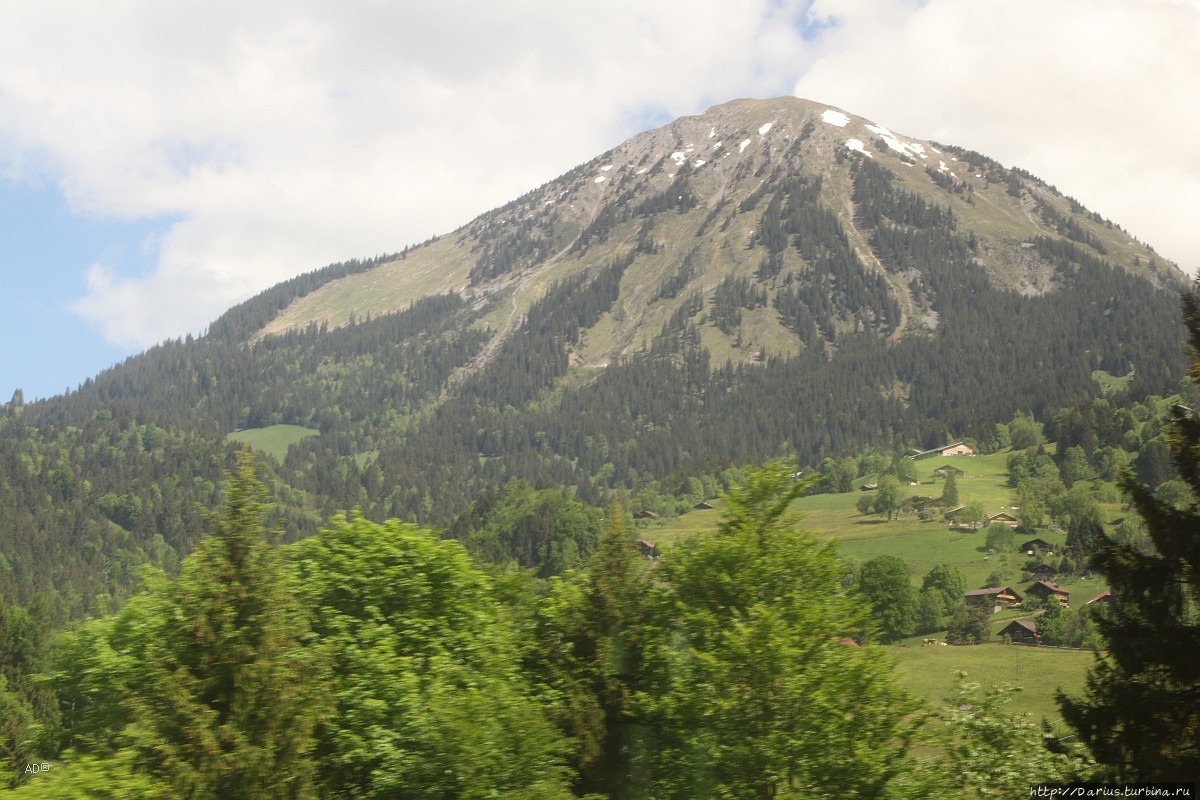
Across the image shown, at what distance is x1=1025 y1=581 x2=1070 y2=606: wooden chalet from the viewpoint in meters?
132

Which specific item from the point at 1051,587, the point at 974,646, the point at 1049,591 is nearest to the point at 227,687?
the point at 974,646

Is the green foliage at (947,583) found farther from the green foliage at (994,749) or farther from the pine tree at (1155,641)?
the pine tree at (1155,641)

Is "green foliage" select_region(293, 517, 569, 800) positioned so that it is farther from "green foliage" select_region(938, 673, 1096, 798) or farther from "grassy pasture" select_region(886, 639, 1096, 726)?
"grassy pasture" select_region(886, 639, 1096, 726)

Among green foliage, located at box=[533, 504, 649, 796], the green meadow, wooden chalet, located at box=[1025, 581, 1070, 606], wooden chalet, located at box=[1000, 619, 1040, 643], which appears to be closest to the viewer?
green foliage, located at box=[533, 504, 649, 796]

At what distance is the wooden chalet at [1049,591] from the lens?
132100 millimetres

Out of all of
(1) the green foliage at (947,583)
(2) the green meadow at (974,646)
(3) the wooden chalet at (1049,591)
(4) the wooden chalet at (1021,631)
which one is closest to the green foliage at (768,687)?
(2) the green meadow at (974,646)

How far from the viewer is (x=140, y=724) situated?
82.4ft

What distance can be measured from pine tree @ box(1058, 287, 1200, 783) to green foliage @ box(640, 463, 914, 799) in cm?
879

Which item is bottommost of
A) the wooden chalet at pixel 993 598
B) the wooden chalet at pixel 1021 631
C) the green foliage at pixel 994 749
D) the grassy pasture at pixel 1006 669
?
the wooden chalet at pixel 1021 631

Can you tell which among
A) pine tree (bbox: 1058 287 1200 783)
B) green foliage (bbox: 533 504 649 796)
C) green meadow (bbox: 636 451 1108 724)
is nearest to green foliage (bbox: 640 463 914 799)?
green foliage (bbox: 533 504 649 796)

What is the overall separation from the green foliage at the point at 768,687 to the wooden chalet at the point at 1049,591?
110557mm

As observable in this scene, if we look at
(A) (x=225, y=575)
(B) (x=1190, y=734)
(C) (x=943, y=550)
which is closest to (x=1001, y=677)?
(B) (x=1190, y=734)

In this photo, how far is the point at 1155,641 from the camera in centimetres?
2077

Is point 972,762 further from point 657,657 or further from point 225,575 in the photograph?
point 225,575
